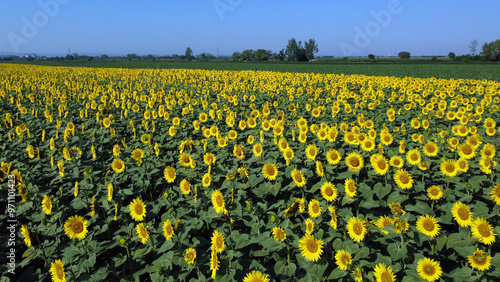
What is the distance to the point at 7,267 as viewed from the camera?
10.0 ft

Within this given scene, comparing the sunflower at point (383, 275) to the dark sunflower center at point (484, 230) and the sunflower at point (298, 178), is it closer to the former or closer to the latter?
the dark sunflower center at point (484, 230)

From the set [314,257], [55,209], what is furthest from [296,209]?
[55,209]

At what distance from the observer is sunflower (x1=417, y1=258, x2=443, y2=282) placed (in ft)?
7.25

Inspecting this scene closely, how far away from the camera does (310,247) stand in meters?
2.46

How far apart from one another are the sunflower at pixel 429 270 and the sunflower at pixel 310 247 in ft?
2.76

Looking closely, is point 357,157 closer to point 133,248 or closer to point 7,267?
point 133,248

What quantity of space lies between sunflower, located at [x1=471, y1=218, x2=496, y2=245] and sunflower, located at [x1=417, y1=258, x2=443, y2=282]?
62 centimetres

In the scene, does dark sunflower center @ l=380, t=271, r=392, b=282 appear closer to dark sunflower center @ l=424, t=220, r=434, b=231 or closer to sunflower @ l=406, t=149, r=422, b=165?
dark sunflower center @ l=424, t=220, r=434, b=231

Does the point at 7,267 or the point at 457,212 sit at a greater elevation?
the point at 457,212

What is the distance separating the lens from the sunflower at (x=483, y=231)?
8.03ft

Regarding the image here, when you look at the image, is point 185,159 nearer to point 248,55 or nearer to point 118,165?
point 118,165

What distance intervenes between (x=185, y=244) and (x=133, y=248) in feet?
2.21

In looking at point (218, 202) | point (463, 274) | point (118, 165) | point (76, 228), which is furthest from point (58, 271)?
point (463, 274)

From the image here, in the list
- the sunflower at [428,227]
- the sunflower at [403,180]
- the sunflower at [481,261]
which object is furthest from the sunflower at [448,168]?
the sunflower at [481,261]
